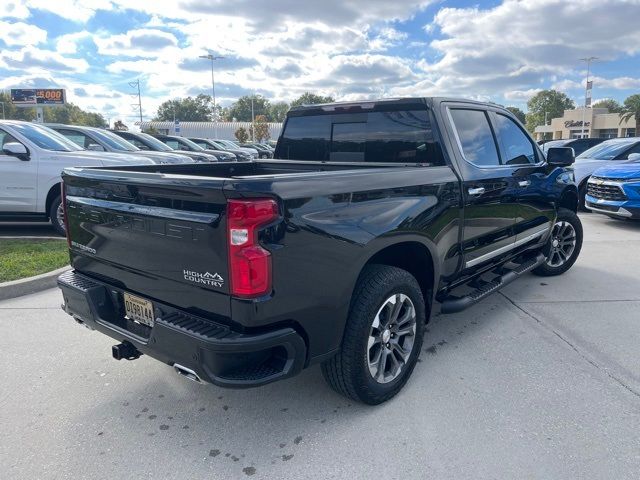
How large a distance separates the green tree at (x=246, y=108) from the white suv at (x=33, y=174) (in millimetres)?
122050

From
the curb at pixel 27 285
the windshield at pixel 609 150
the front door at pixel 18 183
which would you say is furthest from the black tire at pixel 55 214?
the windshield at pixel 609 150

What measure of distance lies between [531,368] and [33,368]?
362 centimetres

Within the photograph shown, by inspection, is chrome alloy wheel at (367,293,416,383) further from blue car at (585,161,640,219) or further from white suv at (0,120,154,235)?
blue car at (585,161,640,219)

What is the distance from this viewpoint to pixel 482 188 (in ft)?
12.5

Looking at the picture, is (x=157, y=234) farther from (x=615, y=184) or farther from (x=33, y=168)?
(x=615, y=184)

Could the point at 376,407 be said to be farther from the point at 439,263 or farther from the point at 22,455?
the point at 22,455

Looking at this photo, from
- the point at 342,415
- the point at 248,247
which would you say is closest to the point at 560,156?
the point at 342,415

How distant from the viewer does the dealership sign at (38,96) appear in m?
56.1

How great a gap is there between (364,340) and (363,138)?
186 cm

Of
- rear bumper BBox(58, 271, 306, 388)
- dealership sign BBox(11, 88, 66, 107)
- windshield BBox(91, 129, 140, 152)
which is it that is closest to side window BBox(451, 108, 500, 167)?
rear bumper BBox(58, 271, 306, 388)

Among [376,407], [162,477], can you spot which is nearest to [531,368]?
[376,407]

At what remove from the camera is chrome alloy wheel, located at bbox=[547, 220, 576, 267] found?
19.0 feet

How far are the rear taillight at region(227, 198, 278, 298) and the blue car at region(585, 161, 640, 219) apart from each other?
8.60 metres

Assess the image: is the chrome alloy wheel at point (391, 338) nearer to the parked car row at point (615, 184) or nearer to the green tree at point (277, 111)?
the parked car row at point (615, 184)
